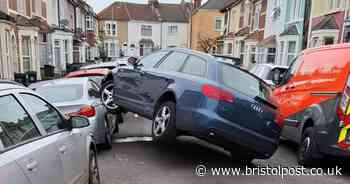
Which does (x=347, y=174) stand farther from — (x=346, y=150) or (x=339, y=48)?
(x=339, y=48)

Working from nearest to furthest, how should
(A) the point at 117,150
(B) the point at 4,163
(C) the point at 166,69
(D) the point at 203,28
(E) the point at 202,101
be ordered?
(B) the point at 4,163, (E) the point at 202,101, (C) the point at 166,69, (A) the point at 117,150, (D) the point at 203,28

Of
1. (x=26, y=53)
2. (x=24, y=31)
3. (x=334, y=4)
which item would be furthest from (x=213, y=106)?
(x=26, y=53)

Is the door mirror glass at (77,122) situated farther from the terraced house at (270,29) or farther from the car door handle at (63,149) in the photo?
the terraced house at (270,29)

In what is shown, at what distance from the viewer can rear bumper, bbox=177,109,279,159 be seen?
4.95m

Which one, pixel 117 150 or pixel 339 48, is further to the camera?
pixel 117 150

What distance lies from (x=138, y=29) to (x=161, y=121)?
54163 mm

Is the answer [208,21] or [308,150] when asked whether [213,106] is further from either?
[208,21]

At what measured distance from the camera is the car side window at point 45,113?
3.07 meters

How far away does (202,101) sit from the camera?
5004 millimetres

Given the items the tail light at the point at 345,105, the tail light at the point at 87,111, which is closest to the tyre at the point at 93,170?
the tail light at the point at 87,111

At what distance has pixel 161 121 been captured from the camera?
226 inches

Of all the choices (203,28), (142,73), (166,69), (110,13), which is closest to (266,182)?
(166,69)

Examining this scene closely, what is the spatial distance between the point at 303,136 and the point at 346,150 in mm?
1166

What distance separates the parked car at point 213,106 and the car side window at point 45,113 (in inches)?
82.8
